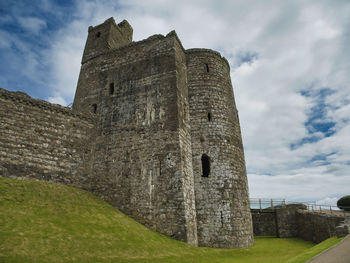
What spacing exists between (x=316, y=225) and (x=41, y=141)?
59.2 ft

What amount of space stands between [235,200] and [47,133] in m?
11.2

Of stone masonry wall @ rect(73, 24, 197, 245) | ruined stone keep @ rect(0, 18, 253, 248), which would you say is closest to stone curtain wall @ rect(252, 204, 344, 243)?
ruined stone keep @ rect(0, 18, 253, 248)

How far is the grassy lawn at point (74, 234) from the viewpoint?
23.0ft

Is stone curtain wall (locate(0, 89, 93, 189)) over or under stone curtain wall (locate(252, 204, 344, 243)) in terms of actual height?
over

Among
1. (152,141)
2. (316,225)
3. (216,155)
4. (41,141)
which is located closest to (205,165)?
(216,155)

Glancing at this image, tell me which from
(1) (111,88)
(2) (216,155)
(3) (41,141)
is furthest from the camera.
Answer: (1) (111,88)

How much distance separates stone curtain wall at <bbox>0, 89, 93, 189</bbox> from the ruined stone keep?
0.16 feet

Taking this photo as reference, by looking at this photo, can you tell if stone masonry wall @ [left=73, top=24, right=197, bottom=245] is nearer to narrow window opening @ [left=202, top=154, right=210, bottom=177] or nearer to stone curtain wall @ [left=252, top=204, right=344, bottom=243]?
narrow window opening @ [left=202, top=154, right=210, bottom=177]

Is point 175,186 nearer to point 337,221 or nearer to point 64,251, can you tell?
point 64,251

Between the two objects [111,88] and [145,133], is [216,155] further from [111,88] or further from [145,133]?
[111,88]

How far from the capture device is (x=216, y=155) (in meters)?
14.6

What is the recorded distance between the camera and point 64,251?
717 centimetres

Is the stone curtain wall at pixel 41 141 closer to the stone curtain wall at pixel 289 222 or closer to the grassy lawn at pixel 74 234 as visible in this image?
the grassy lawn at pixel 74 234

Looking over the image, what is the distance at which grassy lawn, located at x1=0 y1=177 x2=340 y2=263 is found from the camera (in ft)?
23.0
